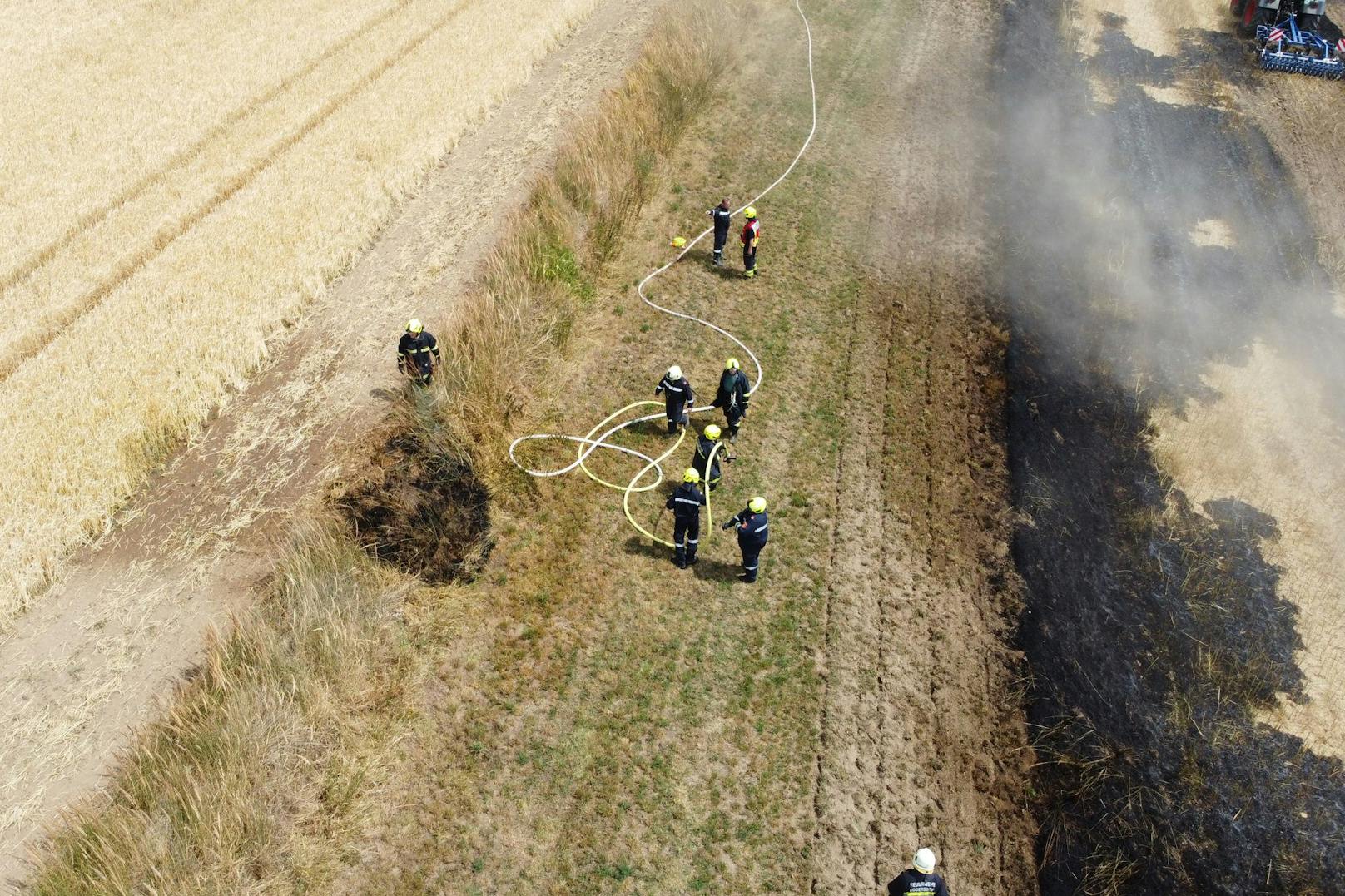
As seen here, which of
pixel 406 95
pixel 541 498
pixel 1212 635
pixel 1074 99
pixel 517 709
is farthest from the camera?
pixel 1074 99

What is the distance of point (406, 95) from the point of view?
27.2 meters

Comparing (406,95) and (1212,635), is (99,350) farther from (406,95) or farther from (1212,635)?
(1212,635)

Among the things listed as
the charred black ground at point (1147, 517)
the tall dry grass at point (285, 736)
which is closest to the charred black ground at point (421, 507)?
the tall dry grass at point (285, 736)

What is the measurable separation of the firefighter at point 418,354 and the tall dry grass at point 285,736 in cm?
35

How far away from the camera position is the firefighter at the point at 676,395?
54.1 feet

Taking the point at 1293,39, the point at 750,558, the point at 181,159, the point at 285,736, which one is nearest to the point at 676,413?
the point at 750,558

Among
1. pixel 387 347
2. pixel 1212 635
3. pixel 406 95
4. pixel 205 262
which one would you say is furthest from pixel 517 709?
pixel 406 95

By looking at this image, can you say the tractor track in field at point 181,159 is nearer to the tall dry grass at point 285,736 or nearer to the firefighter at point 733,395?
the tall dry grass at point 285,736

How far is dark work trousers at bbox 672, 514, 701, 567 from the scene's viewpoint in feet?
47.1

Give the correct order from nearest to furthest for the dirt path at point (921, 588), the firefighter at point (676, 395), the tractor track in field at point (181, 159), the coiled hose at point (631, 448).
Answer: the dirt path at point (921, 588) < the coiled hose at point (631, 448) < the firefighter at point (676, 395) < the tractor track in field at point (181, 159)

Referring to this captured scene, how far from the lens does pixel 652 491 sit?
16453 mm

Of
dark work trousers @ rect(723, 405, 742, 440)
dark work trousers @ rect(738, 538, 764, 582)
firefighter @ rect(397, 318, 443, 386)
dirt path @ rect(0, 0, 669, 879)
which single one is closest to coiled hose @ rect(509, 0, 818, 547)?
dark work trousers @ rect(723, 405, 742, 440)

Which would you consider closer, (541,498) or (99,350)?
(541,498)

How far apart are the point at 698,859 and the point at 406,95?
2418cm
